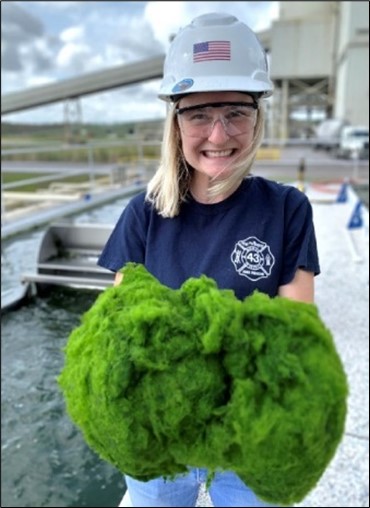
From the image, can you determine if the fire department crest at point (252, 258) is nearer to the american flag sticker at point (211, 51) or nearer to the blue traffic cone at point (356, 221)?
the american flag sticker at point (211, 51)

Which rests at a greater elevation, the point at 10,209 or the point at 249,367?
the point at 10,209

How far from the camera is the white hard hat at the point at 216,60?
0.86 meters

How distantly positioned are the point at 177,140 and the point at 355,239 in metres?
4.36

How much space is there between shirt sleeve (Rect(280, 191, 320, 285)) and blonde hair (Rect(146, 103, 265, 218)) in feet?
0.44

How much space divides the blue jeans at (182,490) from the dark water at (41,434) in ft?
1.78

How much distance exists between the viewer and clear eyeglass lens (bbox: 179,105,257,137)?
0.89 metres

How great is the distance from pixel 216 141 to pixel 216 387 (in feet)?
Result: 1.65

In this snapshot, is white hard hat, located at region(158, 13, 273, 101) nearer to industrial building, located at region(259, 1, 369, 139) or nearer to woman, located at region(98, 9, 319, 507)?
woman, located at region(98, 9, 319, 507)

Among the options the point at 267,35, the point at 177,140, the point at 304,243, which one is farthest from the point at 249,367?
the point at 267,35

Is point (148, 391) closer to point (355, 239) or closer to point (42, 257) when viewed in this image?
point (42, 257)

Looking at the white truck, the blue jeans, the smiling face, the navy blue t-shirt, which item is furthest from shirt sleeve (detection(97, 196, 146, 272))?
the white truck

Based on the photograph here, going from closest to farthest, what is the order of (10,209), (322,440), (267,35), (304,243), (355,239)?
(322,440)
(304,243)
(355,239)
(10,209)
(267,35)

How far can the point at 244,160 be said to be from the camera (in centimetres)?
94

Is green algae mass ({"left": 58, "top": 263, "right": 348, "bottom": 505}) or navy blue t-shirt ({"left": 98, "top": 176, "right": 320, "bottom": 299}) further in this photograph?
navy blue t-shirt ({"left": 98, "top": 176, "right": 320, "bottom": 299})
